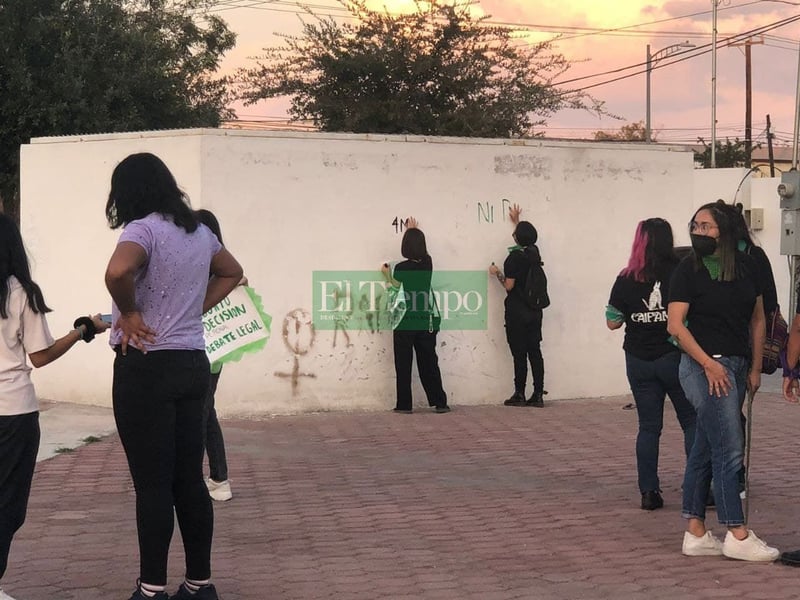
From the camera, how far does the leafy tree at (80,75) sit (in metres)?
19.7

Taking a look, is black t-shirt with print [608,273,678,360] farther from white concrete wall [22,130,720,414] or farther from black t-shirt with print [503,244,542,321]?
white concrete wall [22,130,720,414]

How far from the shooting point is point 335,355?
41.5 feet

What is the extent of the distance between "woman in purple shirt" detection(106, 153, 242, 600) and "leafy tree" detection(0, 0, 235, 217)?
49.6 ft

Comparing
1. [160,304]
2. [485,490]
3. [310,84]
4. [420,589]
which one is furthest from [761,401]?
[310,84]

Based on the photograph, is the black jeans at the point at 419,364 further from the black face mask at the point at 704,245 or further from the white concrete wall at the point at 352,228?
the black face mask at the point at 704,245

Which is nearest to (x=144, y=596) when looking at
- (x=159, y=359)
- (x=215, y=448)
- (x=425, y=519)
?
(x=159, y=359)

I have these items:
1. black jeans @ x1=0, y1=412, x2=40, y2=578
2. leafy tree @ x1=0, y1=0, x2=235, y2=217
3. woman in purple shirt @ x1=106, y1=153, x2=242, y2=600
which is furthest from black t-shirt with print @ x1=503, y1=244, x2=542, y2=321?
leafy tree @ x1=0, y1=0, x2=235, y2=217

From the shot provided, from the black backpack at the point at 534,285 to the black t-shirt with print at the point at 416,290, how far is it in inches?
39.9

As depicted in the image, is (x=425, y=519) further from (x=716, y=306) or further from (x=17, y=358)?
(x=17, y=358)

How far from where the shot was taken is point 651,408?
7.71 m

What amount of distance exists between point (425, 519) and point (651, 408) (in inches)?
63.1

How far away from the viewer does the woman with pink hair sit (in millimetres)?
7598

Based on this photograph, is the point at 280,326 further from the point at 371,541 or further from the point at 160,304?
the point at 160,304

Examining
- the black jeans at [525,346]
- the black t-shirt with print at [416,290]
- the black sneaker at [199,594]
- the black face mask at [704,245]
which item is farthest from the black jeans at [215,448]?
the black jeans at [525,346]
